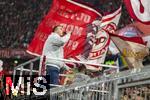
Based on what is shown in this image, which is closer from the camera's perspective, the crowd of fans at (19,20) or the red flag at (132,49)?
the red flag at (132,49)

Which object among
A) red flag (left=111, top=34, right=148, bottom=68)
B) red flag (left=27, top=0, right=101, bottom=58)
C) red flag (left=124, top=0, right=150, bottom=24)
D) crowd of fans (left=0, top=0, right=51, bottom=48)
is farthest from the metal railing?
crowd of fans (left=0, top=0, right=51, bottom=48)

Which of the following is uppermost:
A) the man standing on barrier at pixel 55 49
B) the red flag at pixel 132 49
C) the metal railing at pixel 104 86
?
the man standing on barrier at pixel 55 49

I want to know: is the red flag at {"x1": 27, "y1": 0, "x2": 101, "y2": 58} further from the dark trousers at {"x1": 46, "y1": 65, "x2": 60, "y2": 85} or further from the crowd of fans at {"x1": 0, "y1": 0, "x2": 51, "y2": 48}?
the crowd of fans at {"x1": 0, "y1": 0, "x2": 51, "y2": 48}

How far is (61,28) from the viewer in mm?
5910

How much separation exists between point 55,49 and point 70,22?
1.58ft

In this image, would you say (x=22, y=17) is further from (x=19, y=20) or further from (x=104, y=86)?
(x=104, y=86)

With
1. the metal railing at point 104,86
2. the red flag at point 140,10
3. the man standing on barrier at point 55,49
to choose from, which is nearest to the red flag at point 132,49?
the metal railing at point 104,86

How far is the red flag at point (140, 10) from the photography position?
11.9ft

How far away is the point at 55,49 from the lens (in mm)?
5836

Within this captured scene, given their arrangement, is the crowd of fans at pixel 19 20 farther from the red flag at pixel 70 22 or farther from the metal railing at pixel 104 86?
the metal railing at pixel 104 86

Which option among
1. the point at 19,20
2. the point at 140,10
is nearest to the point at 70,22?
the point at 140,10

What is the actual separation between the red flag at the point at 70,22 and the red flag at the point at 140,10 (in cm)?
228

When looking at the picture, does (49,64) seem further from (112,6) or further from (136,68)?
(112,6)

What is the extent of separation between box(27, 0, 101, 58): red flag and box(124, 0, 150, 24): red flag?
228cm
